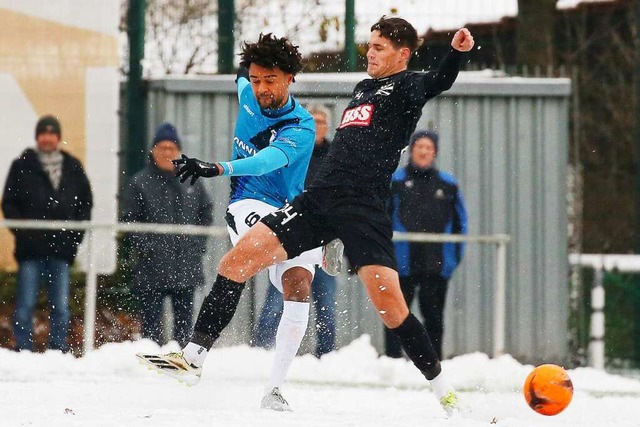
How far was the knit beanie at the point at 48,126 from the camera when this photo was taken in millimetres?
10617

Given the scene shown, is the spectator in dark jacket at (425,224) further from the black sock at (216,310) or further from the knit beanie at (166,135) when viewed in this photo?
the black sock at (216,310)

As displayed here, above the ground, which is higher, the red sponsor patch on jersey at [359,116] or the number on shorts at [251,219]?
the red sponsor patch on jersey at [359,116]

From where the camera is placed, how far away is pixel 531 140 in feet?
40.6

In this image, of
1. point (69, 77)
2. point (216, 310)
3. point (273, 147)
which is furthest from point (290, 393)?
point (69, 77)

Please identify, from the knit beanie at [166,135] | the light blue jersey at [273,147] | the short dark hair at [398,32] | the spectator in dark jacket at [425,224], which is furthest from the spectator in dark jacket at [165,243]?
the short dark hair at [398,32]

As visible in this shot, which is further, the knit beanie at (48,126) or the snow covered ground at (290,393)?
the knit beanie at (48,126)

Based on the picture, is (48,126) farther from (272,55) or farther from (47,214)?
(272,55)

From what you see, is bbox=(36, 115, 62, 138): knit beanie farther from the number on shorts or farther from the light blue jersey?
the number on shorts

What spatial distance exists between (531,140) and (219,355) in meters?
3.63

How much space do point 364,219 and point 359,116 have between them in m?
0.51

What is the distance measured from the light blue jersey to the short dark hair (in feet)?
1.98

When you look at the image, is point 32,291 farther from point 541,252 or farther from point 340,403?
point 541,252

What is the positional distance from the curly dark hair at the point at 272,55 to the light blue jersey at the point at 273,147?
0.65 feet

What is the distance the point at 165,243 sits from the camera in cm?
1032
